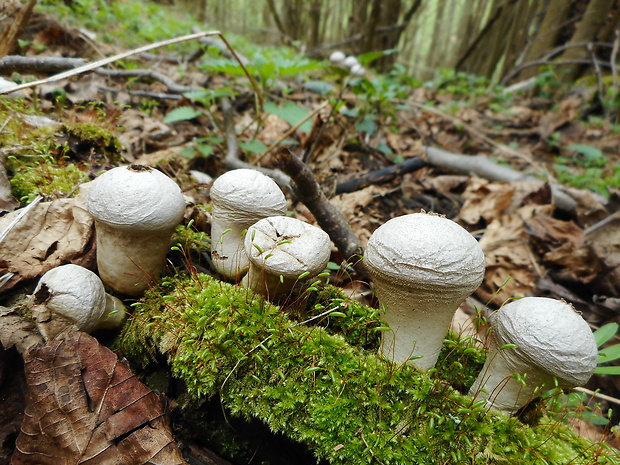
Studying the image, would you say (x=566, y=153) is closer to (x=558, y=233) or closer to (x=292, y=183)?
(x=558, y=233)

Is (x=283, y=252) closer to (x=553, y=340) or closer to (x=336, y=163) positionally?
(x=553, y=340)

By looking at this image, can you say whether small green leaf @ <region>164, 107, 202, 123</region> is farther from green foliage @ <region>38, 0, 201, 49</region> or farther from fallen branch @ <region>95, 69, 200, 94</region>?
green foliage @ <region>38, 0, 201, 49</region>

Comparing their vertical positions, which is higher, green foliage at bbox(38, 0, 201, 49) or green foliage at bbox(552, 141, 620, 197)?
green foliage at bbox(38, 0, 201, 49)

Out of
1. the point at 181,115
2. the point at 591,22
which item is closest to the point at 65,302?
the point at 181,115

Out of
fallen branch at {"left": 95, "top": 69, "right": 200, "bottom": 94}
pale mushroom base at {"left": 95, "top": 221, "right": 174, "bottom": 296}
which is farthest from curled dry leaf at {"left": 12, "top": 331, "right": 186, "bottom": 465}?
fallen branch at {"left": 95, "top": 69, "right": 200, "bottom": 94}

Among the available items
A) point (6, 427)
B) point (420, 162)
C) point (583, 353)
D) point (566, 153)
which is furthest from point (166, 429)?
point (566, 153)

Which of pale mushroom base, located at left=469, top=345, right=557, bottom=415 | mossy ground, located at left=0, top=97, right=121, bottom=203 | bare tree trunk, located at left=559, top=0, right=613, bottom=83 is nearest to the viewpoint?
pale mushroom base, located at left=469, top=345, right=557, bottom=415
